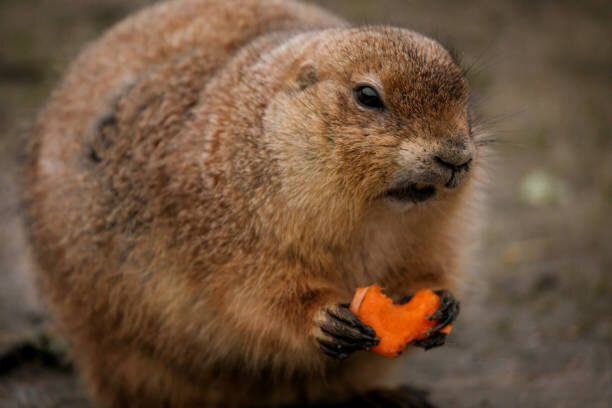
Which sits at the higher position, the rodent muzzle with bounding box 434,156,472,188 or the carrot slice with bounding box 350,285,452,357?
the rodent muzzle with bounding box 434,156,472,188

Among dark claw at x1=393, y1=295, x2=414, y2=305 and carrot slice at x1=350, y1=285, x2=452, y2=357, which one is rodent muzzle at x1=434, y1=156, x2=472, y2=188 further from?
dark claw at x1=393, y1=295, x2=414, y2=305

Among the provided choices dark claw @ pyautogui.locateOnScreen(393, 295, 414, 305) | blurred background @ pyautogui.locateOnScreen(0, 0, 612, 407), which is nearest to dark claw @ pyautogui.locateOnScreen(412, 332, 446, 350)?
dark claw @ pyautogui.locateOnScreen(393, 295, 414, 305)

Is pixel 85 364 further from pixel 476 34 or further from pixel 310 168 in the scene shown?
pixel 476 34

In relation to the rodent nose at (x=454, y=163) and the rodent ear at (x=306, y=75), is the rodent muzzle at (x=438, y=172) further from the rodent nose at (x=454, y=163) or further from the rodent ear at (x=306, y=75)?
the rodent ear at (x=306, y=75)

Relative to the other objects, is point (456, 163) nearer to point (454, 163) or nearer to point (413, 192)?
point (454, 163)

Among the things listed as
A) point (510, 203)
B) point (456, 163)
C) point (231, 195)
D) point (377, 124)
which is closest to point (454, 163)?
point (456, 163)

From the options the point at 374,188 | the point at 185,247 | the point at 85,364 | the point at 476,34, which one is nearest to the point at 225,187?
the point at 185,247

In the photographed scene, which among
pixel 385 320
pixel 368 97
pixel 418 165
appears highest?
pixel 368 97
